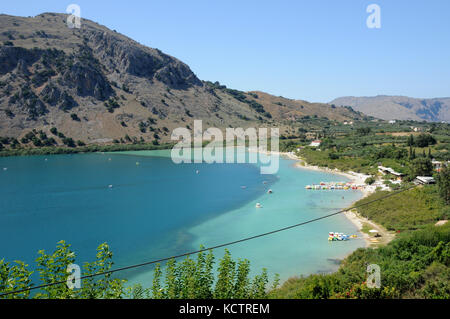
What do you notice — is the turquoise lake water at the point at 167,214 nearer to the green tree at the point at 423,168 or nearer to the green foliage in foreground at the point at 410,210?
the green foliage in foreground at the point at 410,210

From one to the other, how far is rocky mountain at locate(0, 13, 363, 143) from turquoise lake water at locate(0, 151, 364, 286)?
36.4m

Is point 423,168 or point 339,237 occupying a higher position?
point 423,168

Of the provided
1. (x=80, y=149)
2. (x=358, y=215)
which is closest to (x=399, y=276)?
(x=358, y=215)

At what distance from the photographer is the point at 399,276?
12.8 metres

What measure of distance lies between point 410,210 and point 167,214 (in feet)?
70.7

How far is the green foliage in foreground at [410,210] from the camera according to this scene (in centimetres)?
2468

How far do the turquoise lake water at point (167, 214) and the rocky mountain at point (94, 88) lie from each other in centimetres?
3640

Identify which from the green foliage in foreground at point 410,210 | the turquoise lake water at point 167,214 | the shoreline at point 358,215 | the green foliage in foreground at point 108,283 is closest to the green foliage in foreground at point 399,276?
the green foliage in foreground at point 108,283

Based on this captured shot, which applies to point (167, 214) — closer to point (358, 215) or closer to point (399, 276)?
point (358, 215)

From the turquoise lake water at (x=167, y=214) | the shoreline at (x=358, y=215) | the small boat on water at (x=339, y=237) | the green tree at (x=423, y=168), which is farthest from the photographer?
the green tree at (x=423, y=168)

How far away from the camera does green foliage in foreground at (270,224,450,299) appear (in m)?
11.3

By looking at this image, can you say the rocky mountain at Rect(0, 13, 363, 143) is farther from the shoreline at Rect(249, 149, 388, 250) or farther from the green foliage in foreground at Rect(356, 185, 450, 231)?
the green foliage in foreground at Rect(356, 185, 450, 231)

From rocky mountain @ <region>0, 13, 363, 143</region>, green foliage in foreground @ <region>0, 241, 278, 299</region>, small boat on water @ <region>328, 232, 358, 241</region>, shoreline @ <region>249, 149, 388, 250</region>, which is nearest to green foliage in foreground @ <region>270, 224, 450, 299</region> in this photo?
green foliage in foreground @ <region>0, 241, 278, 299</region>

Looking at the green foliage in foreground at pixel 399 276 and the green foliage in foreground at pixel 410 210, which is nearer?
the green foliage in foreground at pixel 399 276
